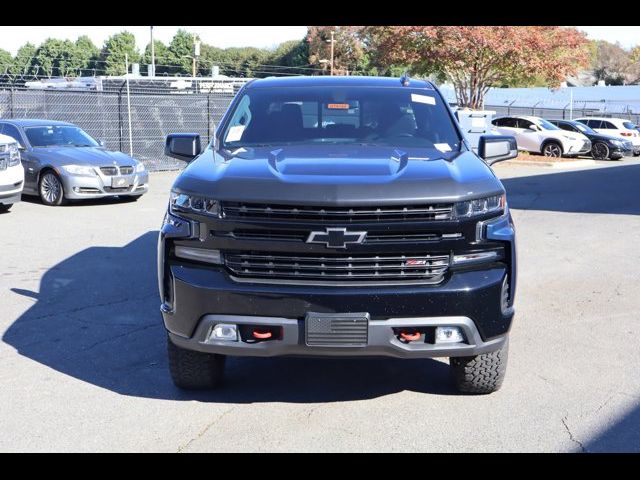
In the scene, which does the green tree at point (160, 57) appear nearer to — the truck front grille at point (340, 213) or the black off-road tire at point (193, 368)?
the black off-road tire at point (193, 368)

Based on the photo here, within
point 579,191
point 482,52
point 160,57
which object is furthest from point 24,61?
point 579,191

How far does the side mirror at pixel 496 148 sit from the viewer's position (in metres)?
6.09

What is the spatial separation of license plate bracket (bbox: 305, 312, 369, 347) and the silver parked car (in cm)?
1115

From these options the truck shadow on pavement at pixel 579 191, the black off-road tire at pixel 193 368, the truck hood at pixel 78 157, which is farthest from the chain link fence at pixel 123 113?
the black off-road tire at pixel 193 368

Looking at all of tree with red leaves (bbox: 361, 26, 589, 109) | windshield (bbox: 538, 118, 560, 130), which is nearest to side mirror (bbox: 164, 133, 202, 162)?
tree with red leaves (bbox: 361, 26, 589, 109)

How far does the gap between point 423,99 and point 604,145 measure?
88.2 feet

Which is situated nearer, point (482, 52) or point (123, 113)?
point (123, 113)

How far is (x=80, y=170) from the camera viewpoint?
14695 millimetres

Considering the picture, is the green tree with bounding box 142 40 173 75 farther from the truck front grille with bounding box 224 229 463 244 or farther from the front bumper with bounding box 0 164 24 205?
the truck front grille with bounding box 224 229 463 244

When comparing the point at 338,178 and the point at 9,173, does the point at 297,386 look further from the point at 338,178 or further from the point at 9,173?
the point at 9,173

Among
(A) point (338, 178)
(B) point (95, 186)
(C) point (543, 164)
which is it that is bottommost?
(C) point (543, 164)

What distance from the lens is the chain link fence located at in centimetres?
1984

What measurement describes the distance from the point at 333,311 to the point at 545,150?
26929 mm

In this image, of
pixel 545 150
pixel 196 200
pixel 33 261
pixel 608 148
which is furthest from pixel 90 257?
pixel 608 148
